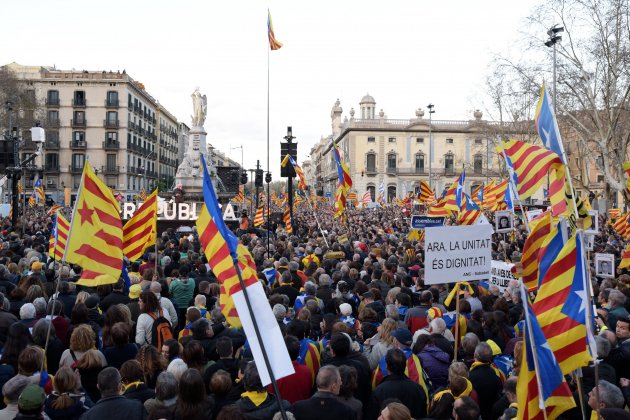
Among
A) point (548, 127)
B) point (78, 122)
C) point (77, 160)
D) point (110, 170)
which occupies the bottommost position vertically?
point (548, 127)

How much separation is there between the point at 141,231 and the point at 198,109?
2711 cm

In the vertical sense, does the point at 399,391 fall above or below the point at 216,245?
below

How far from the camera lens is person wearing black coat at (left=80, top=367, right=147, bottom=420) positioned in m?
3.94

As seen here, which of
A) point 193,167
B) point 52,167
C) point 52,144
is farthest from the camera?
point 52,167

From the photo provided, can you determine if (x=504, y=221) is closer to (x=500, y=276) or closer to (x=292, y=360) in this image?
(x=500, y=276)

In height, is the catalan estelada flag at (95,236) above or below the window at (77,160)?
below

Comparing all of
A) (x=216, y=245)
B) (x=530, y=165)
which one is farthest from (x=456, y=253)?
(x=216, y=245)

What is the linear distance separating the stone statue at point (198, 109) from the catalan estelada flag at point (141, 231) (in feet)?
87.6

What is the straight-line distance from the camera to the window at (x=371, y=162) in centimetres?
7781

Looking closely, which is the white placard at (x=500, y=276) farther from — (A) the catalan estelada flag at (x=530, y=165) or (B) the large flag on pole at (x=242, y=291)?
(B) the large flag on pole at (x=242, y=291)

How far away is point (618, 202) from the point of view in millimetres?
66562

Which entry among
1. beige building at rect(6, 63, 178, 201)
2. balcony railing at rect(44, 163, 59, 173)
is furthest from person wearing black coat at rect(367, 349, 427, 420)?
balcony railing at rect(44, 163, 59, 173)

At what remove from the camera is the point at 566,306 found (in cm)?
424

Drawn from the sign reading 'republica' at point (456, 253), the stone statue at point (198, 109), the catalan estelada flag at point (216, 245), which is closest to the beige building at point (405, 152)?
the stone statue at point (198, 109)
